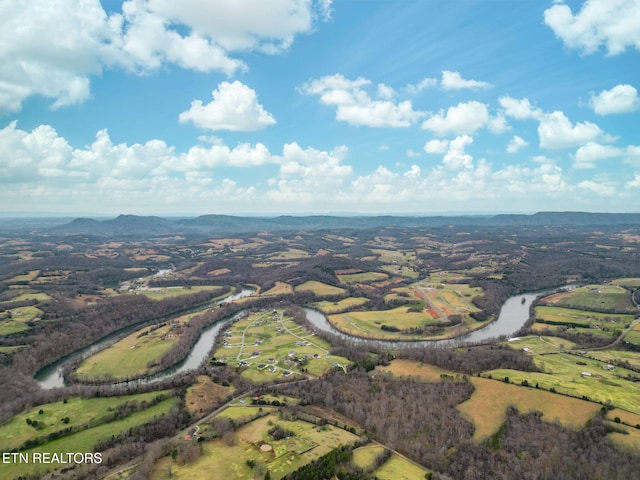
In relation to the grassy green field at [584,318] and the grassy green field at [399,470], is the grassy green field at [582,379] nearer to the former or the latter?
the grassy green field at [584,318]

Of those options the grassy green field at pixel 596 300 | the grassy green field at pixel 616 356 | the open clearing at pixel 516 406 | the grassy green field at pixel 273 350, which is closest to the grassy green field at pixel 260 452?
the open clearing at pixel 516 406

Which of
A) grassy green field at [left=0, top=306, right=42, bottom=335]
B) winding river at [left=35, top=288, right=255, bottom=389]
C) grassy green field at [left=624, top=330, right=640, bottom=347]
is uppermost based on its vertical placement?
grassy green field at [left=0, top=306, right=42, bottom=335]

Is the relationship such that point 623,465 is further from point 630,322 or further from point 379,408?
point 630,322

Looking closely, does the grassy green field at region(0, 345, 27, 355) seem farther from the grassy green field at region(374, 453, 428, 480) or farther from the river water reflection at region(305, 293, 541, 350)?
the grassy green field at region(374, 453, 428, 480)

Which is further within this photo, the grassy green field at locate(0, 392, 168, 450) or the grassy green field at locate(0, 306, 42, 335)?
the grassy green field at locate(0, 306, 42, 335)

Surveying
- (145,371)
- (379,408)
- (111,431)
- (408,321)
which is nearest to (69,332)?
(145,371)

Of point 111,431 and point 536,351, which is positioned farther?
point 536,351

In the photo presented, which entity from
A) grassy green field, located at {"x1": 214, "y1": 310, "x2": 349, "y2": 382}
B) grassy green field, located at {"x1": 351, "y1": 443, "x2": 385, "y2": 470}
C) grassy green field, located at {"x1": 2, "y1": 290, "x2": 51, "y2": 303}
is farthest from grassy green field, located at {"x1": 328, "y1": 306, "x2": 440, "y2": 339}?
grassy green field, located at {"x1": 2, "y1": 290, "x2": 51, "y2": 303}
